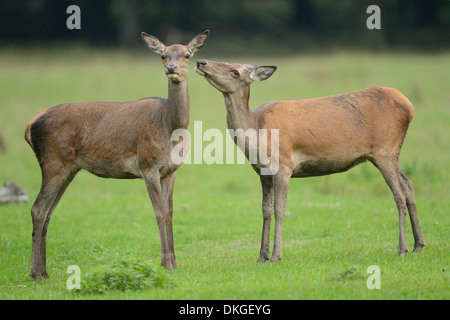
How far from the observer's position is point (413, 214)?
31.5 feet

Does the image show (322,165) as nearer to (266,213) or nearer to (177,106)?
(266,213)

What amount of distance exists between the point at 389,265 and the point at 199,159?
1106 cm

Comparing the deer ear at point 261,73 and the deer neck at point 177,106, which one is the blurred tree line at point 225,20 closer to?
the deer ear at point 261,73

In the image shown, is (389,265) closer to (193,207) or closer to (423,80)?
(193,207)

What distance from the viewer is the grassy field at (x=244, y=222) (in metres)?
7.81

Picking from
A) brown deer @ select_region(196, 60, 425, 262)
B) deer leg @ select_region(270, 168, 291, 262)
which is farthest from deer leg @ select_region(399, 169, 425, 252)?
deer leg @ select_region(270, 168, 291, 262)

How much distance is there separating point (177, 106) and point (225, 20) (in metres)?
35.3

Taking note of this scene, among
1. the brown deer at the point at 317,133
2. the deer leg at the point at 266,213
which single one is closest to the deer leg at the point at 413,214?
the brown deer at the point at 317,133

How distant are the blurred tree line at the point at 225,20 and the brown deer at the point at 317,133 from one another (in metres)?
28.1

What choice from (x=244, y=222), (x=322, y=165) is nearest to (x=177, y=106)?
(x=322, y=165)

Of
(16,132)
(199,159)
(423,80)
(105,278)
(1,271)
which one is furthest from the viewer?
(423,80)

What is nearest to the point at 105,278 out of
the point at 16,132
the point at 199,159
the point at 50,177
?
the point at 50,177
